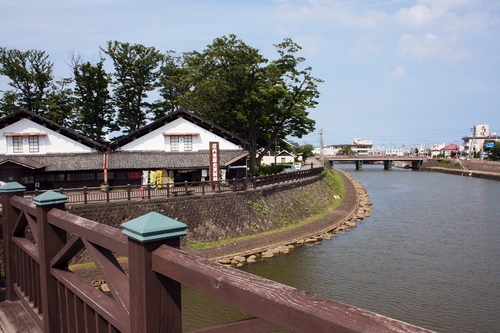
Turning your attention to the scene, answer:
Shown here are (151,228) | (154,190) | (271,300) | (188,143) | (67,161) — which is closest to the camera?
(271,300)

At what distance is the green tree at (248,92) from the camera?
31312mm

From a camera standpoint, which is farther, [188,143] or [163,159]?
[188,143]

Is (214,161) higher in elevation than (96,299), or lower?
higher

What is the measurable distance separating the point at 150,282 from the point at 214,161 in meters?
20.1

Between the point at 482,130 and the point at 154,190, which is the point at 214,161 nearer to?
the point at 154,190

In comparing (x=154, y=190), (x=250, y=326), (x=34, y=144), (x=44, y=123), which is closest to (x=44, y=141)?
(x=34, y=144)

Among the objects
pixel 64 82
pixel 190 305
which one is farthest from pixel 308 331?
pixel 64 82

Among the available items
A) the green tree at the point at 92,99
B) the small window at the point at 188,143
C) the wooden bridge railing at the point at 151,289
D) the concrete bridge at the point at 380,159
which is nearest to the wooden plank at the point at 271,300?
the wooden bridge railing at the point at 151,289

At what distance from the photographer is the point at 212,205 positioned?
18984 mm

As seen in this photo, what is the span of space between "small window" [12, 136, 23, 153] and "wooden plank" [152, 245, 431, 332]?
83.4ft

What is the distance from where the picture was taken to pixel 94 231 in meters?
2.57

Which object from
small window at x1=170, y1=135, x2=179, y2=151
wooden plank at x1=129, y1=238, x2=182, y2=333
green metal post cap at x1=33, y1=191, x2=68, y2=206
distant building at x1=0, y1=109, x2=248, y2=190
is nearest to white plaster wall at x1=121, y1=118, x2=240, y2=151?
distant building at x1=0, y1=109, x2=248, y2=190

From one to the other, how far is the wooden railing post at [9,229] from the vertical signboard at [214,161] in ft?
54.2

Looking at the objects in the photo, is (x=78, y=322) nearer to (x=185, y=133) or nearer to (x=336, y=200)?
(x=185, y=133)
